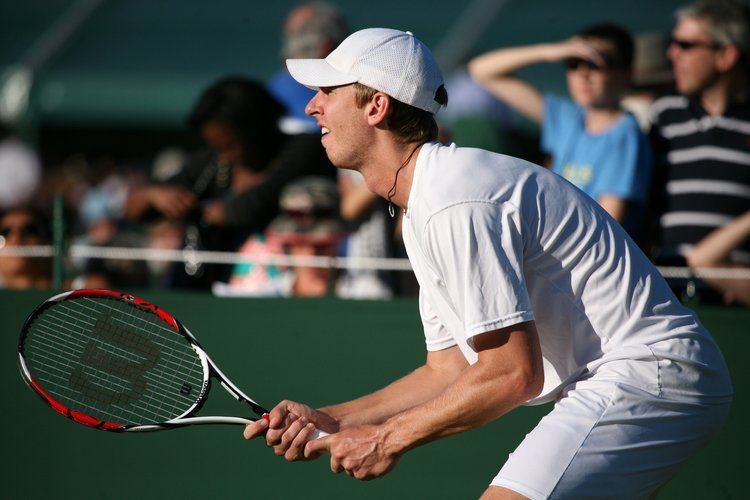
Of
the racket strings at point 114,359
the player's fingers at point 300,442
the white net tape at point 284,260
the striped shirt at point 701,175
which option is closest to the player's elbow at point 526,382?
the player's fingers at point 300,442

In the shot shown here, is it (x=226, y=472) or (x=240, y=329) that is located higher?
(x=240, y=329)

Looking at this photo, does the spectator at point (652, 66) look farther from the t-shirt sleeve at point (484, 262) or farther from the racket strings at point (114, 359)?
the t-shirt sleeve at point (484, 262)

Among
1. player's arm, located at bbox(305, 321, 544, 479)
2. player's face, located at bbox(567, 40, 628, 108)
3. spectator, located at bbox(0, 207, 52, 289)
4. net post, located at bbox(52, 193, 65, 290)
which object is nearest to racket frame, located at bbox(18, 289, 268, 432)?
player's arm, located at bbox(305, 321, 544, 479)

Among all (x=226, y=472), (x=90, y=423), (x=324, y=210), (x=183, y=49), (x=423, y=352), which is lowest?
(x=226, y=472)

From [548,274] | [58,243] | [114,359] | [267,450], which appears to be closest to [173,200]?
[58,243]

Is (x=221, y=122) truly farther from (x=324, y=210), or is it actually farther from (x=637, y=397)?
(x=637, y=397)

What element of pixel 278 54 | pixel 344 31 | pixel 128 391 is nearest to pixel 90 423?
pixel 128 391

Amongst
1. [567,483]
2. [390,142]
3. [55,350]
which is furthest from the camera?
[55,350]

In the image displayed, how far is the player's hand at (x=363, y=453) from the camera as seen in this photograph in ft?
10.6

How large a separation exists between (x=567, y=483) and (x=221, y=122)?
120 inches

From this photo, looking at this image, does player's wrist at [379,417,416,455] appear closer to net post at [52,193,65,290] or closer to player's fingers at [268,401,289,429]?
player's fingers at [268,401,289,429]

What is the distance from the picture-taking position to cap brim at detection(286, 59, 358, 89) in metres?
3.30

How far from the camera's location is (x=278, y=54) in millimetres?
11914

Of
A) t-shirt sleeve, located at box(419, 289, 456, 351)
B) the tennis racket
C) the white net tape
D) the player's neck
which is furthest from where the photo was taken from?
the white net tape
